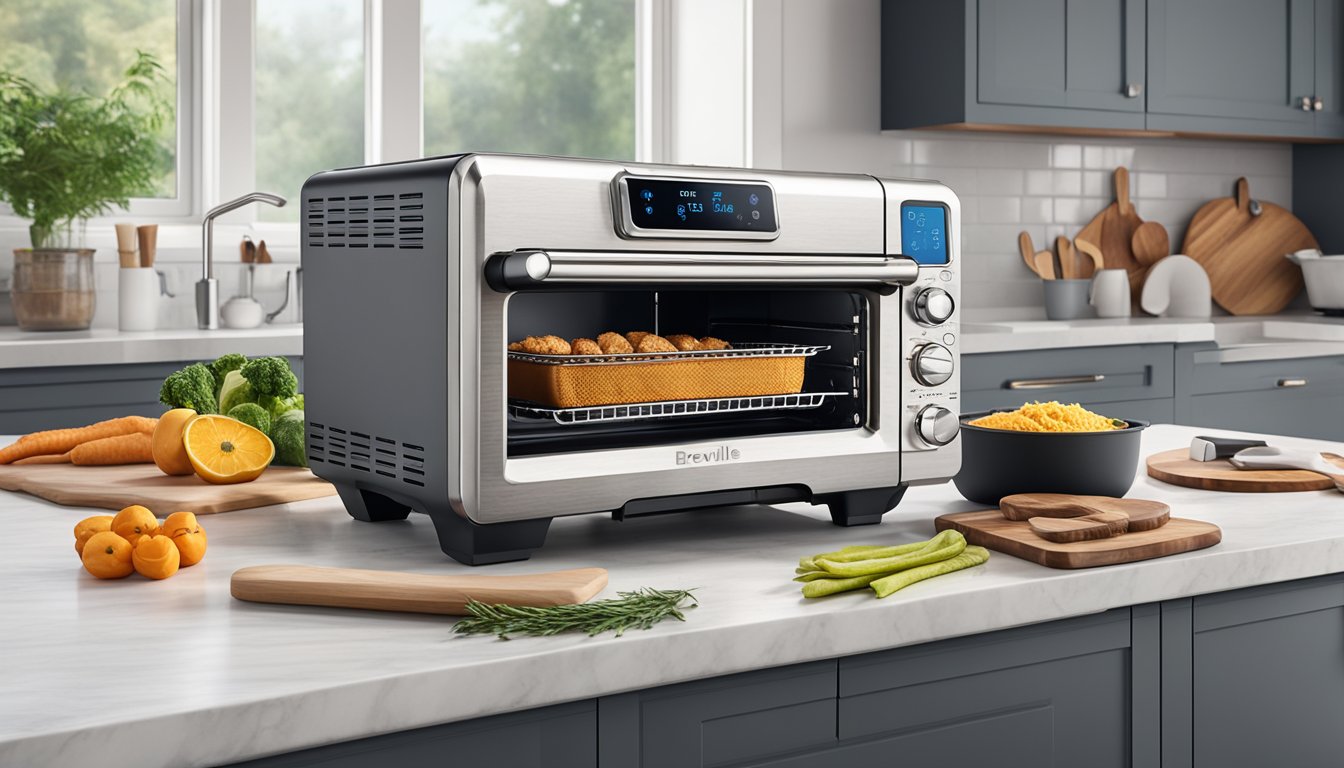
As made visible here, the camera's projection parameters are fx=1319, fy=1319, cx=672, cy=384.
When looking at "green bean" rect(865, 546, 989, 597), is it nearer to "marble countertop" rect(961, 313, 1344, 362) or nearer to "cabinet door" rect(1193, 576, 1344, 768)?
"cabinet door" rect(1193, 576, 1344, 768)

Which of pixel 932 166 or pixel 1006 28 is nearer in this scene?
pixel 1006 28

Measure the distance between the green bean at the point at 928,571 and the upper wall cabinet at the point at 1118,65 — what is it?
2953 mm

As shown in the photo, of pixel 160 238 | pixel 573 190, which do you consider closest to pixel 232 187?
pixel 160 238

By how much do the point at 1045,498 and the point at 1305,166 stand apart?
14.4 feet

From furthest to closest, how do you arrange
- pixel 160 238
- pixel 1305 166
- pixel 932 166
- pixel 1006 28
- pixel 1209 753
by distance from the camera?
pixel 1305 166 → pixel 932 166 → pixel 1006 28 → pixel 160 238 → pixel 1209 753

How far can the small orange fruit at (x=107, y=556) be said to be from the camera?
1177 millimetres

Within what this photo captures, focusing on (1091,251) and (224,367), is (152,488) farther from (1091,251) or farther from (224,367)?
(1091,251)

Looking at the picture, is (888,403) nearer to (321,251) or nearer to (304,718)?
(321,251)

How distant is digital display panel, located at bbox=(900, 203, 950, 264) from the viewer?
144 centimetres

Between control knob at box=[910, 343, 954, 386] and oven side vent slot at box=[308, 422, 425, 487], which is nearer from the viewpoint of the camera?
oven side vent slot at box=[308, 422, 425, 487]

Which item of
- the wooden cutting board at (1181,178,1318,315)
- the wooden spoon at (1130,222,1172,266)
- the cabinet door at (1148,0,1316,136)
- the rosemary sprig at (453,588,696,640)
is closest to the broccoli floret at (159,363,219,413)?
the rosemary sprig at (453,588,696,640)

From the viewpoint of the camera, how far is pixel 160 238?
12.0 ft

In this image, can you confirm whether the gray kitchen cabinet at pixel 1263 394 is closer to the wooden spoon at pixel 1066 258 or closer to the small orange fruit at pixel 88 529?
the wooden spoon at pixel 1066 258

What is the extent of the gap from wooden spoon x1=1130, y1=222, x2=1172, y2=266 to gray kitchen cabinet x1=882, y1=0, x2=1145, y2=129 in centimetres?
60
